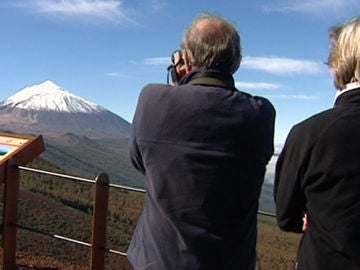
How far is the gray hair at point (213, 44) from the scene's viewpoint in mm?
2402

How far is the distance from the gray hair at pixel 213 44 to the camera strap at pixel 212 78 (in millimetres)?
25

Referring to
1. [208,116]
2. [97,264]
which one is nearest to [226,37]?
[208,116]

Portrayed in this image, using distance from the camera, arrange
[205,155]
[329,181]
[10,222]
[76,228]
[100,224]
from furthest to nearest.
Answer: [76,228] < [10,222] < [100,224] < [205,155] < [329,181]

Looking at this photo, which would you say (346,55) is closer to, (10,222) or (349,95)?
(349,95)

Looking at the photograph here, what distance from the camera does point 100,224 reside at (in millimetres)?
5000

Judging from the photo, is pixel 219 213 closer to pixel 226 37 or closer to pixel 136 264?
pixel 136 264

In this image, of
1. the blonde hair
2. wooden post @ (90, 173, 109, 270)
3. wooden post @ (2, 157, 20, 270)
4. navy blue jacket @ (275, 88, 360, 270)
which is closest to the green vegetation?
wooden post @ (2, 157, 20, 270)

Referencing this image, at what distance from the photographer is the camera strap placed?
2418 millimetres

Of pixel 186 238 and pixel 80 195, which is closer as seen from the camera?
pixel 186 238

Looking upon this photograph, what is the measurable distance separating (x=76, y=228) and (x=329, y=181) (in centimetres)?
1483

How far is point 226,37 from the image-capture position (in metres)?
2.40

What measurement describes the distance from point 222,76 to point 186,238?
0.63 meters

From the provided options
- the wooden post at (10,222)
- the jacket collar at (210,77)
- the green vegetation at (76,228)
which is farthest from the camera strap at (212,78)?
the wooden post at (10,222)

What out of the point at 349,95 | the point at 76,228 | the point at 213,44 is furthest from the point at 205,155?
the point at 76,228
